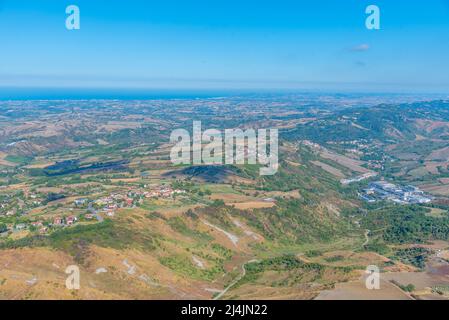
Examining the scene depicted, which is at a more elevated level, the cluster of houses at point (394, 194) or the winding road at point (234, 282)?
the cluster of houses at point (394, 194)

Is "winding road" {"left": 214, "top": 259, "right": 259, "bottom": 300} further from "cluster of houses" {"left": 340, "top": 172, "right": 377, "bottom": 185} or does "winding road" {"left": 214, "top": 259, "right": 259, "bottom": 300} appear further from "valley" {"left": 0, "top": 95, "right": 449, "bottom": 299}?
"cluster of houses" {"left": 340, "top": 172, "right": 377, "bottom": 185}

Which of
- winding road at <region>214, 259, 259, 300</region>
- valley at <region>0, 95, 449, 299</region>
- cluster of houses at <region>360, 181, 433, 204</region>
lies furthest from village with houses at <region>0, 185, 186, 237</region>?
cluster of houses at <region>360, 181, 433, 204</region>

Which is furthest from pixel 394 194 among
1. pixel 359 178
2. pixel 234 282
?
pixel 234 282

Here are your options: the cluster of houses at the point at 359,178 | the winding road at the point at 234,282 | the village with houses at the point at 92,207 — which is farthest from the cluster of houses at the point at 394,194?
the winding road at the point at 234,282

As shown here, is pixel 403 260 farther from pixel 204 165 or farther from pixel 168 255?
pixel 204 165

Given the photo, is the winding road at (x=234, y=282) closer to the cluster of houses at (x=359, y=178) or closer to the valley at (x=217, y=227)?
the valley at (x=217, y=227)

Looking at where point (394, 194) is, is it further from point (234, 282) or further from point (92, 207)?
point (92, 207)
